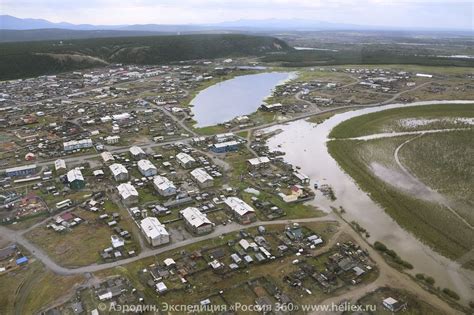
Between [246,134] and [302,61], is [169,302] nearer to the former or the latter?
[246,134]

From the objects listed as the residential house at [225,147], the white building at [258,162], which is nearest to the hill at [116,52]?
the residential house at [225,147]

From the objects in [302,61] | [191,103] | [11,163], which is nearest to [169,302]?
[11,163]

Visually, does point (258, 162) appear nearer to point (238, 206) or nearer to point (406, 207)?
point (238, 206)

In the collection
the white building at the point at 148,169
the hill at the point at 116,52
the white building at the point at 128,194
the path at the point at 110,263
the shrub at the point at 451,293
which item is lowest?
the shrub at the point at 451,293

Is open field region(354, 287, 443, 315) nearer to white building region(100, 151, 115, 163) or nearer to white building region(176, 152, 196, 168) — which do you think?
white building region(176, 152, 196, 168)

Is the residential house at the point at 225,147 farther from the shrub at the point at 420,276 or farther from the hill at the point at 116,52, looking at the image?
the hill at the point at 116,52

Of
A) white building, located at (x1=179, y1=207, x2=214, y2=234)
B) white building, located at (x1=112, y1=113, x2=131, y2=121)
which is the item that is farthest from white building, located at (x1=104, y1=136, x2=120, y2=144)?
white building, located at (x1=179, y1=207, x2=214, y2=234)
